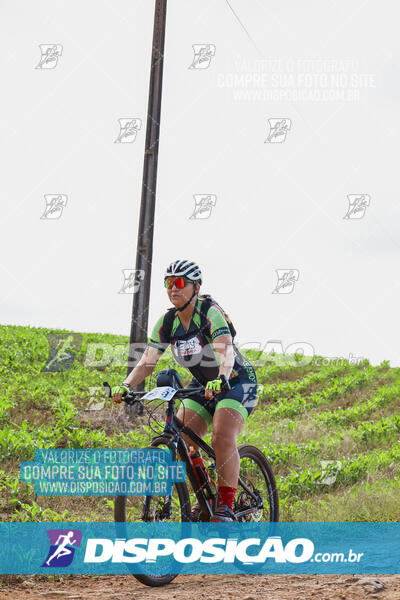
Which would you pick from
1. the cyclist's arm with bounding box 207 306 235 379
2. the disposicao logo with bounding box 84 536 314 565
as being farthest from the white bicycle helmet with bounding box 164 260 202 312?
the disposicao logo with bounding box 84 536 314 565

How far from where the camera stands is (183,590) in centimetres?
571

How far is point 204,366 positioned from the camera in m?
6.48

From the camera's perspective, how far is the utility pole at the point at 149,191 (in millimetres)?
12555

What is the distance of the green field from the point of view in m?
9.06

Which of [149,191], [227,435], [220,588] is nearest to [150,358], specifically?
[227,435]

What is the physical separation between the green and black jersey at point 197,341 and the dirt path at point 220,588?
1.99 metres

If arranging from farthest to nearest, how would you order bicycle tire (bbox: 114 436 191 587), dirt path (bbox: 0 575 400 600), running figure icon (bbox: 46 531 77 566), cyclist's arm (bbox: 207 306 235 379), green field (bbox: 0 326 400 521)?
green field (bbox: 0 326 400 521), running figure icon (bbox: 46 531 77 566), cyclist's arm (bbox: 207 306 235 379), bicycle tire (bbox: 114 436 191 587), dirt path (bbox: 0 575 400 600)

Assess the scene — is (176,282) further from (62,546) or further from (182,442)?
(62,546)

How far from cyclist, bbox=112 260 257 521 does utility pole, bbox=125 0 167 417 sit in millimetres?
6083

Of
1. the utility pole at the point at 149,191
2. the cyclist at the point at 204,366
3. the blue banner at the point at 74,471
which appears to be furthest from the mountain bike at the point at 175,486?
the utility pole at the point at 149,191

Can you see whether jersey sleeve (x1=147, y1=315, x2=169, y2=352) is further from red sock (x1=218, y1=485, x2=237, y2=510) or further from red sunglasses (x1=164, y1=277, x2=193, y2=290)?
red sock (x1=218, y1=485, x2=237, y2=510)

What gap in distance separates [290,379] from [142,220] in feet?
32.3

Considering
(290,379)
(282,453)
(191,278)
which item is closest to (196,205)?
(282,453)

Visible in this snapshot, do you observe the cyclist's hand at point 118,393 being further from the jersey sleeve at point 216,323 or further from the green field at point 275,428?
the jersey sleeve at point 216,323
